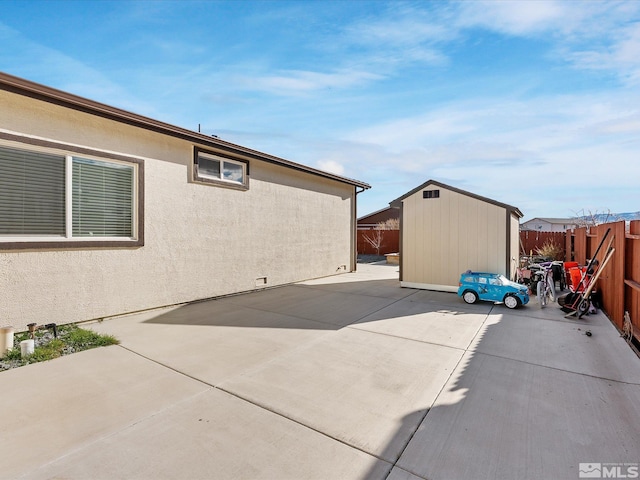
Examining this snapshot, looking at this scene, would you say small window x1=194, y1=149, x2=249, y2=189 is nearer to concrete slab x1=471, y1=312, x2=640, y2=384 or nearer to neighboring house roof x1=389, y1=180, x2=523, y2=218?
neighboring house roof x1=389, y1=180, x2=523, y2=218

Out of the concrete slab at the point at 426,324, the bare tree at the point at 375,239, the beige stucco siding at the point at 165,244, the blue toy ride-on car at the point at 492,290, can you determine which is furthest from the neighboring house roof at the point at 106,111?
the bare tree at the point at 375,239

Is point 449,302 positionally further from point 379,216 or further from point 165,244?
point 379,216

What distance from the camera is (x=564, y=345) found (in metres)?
4.52

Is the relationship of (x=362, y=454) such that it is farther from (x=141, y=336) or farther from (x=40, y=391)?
(x=141, y=336)

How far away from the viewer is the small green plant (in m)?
3.88

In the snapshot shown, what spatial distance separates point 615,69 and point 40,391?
1054 centimetres

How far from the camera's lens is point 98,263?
562cm

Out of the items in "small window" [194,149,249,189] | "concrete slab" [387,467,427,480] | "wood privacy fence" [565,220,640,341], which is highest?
"small window" [194,149,249,189]

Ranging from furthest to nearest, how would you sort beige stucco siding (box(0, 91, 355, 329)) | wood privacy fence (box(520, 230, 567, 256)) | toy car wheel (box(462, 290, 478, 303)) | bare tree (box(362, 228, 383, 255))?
bare tree (box(362, 228, 383, 255))
wood privacy fence (box(520, 230, 567, 256))
toy car wheel (box(462, 290, 478, 303))
beige stucco siding (box(0, 91, 355, 329))

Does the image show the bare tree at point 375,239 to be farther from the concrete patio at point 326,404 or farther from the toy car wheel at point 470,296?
the concrete patio at point 326,404

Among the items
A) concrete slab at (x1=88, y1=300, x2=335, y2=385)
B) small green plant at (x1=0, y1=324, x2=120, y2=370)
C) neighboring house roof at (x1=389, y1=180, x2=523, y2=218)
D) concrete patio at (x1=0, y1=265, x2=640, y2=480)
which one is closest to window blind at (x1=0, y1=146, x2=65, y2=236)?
small green plant at (x1=0, y1=324, x2=120, y2=370)

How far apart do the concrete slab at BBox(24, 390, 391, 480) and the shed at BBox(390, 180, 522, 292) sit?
733cm

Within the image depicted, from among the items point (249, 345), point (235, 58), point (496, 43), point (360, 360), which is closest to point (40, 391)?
point (249, 345)

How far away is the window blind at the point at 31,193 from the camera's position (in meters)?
4.68
